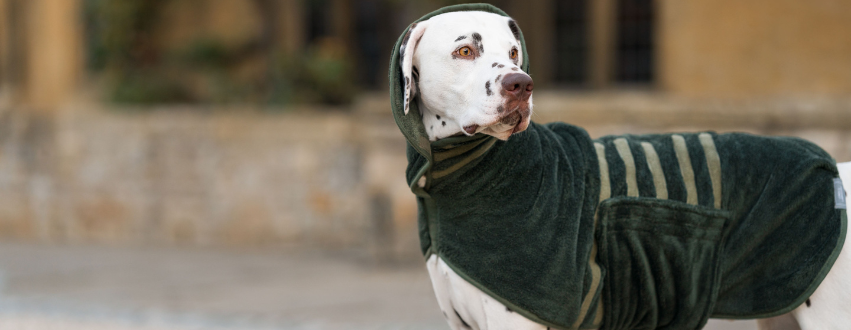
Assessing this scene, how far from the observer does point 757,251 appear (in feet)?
8.25

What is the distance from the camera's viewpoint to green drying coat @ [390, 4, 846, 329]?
237 centimetres

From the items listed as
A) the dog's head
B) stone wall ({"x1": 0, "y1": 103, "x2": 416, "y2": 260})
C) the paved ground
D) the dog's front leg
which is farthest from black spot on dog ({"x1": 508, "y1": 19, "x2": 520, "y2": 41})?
stone wall ({"x1": 0, "y1": 103, "x2": 416, "y2": 260})

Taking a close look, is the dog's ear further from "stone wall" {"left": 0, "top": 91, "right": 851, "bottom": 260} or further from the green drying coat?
"stone wall" {"left": 0, "top": 91, "right": 851, "bottom": 260}

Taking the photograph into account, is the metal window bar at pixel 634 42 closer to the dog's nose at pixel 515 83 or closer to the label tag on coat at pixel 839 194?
the label tag on coat at pixel 839 194

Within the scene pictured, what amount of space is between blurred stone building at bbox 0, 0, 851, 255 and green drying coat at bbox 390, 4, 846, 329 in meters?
3.97

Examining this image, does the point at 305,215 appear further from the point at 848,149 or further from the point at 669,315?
the point at 669,315

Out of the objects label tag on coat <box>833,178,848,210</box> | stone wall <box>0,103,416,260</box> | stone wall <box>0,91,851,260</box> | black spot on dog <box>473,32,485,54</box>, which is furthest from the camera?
stone wall <box>0,103,416,260</box>

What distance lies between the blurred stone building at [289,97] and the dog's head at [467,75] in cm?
431

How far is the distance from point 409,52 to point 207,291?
4.75 metres

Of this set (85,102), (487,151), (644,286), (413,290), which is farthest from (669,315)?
(85,102)

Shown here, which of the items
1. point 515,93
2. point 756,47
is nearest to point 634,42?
point 756,47

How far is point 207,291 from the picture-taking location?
21.5 feet

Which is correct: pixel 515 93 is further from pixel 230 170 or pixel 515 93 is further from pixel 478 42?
pixel 230 170

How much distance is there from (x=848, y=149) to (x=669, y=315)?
424 centimetres
